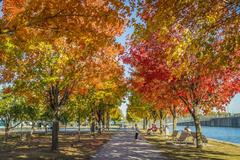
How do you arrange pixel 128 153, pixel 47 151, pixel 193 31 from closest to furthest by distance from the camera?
pixel 193 31, pixel 128 153, pixel 47 151

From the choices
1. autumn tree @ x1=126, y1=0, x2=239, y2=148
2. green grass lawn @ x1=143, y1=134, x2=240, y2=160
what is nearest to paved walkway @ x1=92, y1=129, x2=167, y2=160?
green grass lawn @ x1=143, y1=134, x2=240, y2=160

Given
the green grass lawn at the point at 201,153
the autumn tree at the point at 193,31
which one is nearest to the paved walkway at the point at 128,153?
the green grass lawn at the point at 201,153

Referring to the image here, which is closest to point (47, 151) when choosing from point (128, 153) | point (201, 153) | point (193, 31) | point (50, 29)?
point (128, 153)

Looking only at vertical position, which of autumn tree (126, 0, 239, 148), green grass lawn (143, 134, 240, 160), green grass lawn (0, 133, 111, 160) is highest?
autumn tree (126, 0, 239, 148)

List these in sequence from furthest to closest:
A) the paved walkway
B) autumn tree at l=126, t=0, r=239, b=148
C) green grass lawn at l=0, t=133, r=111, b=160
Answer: green grass lawn at l=0, t=133, r=111, b=160, the paved walkway, autumn tree at l=126, t=0, r=239, b=148

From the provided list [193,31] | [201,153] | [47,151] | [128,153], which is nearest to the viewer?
[193,31]

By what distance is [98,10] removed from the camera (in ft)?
35.4

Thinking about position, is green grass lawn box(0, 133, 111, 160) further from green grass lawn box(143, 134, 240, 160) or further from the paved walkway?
green grass lawn box(143, 134, 240, 160)

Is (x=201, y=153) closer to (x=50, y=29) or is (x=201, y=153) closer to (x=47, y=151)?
(x=47, y=151)

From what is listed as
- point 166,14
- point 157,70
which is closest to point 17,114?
point 157,70

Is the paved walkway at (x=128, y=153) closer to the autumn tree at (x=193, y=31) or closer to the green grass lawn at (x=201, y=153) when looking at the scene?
the green grass lawn at (x=201, y=153)

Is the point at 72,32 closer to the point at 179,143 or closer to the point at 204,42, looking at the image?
the point at 204,42

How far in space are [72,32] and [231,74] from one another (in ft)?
50.3

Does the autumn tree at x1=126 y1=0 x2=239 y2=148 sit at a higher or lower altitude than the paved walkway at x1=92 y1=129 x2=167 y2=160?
higher
